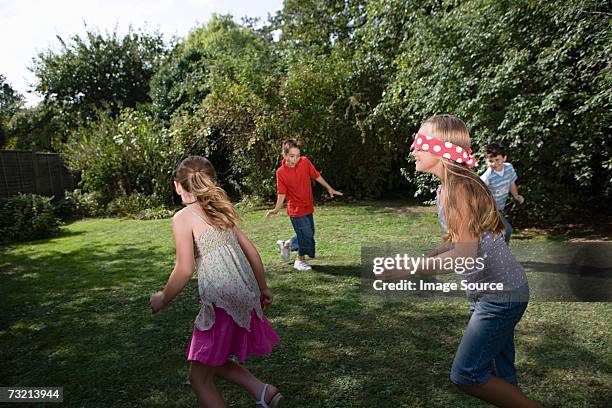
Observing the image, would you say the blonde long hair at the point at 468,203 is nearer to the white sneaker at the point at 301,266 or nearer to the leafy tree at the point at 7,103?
the white sneaker at the point at 301,266

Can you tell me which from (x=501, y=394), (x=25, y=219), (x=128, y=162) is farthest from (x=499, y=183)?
(x=128, y=162)

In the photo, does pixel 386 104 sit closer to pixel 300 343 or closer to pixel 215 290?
pixel 300 343

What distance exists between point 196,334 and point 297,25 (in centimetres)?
2040

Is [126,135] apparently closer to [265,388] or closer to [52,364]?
[52,364]

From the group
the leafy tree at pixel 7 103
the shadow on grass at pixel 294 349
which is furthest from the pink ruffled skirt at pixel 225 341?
the leafy tree at pixel 7 103

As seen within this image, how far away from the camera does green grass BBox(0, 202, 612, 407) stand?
3.08 metres

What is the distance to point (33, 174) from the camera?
1277cm

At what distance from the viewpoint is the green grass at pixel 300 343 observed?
10.1 ft

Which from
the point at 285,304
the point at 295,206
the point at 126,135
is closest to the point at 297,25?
the point at 126,135

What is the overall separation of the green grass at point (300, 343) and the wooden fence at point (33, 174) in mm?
6174

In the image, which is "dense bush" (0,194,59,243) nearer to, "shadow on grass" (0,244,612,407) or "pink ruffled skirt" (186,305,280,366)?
"shadow on grass" (0,244,612,407)

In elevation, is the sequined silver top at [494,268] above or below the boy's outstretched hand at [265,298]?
above

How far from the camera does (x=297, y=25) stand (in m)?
20.8

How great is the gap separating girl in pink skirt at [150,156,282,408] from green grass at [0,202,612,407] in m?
0.59
